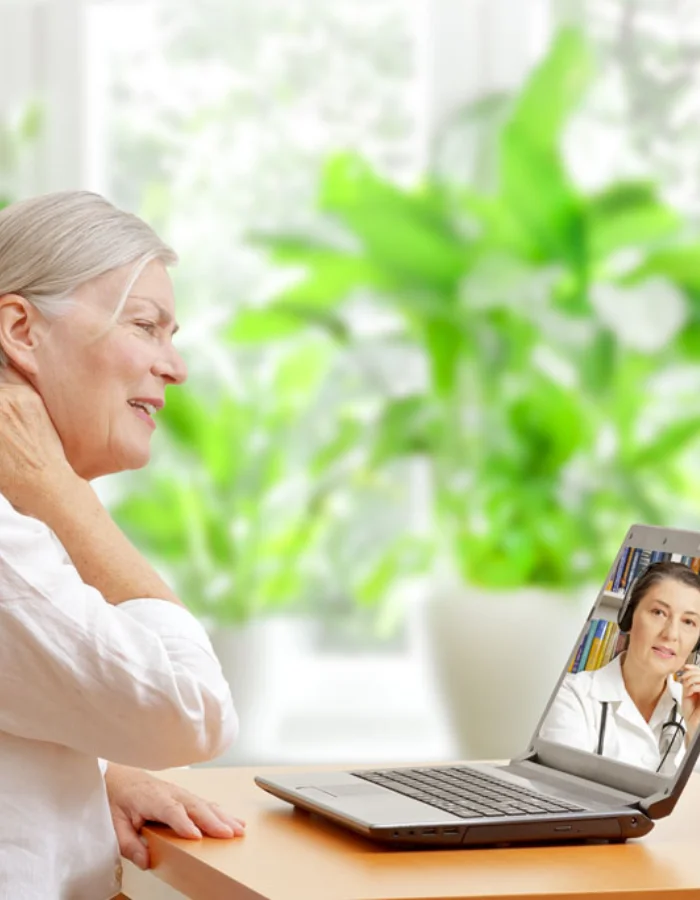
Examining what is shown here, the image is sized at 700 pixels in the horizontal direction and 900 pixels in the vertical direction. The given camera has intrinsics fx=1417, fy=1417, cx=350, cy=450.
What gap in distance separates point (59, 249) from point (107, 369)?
11 cm

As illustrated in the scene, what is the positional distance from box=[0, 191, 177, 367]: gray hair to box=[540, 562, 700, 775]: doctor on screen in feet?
1.63

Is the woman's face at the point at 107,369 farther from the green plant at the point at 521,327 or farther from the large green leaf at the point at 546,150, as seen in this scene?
the large green leaf at the point at 546,150

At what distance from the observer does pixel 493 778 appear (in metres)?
1.19

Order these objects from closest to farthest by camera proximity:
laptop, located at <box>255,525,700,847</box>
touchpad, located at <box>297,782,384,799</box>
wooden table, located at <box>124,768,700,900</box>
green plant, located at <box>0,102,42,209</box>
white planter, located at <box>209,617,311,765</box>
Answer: wooden table, located at <box>124,768,700,900</box> → laptop, located at <box>255,525,700,847</box> → touchpad, located at <box>297,782,384,799</box> → white planter, located at <box>209,617,311,765</box> → green plant, located at <box>0,102,42,209</box>

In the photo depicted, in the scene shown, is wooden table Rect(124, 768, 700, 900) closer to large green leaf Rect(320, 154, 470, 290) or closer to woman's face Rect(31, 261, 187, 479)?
woman's face Rect(31, 261, 187, 479)

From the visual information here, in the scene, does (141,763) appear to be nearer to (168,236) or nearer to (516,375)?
(516,375)

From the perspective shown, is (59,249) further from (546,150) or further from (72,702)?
(546,150)

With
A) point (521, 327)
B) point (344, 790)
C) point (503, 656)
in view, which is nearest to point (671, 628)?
point (344, 790)

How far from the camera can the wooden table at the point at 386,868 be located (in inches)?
35.3

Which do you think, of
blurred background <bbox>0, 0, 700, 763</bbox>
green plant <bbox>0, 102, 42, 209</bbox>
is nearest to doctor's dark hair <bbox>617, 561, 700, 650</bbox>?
blurred background <bbox>0, 0, 700, 763</bbox>

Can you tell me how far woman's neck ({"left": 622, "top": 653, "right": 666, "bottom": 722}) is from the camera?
3.59 ft

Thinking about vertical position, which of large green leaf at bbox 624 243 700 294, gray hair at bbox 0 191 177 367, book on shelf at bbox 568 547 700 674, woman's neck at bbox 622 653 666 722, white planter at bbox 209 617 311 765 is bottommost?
white planter at bbox 209 617 311 765

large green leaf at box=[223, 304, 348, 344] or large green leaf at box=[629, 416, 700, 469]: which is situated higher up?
large green leaf at box=[223, 304, 348, 344]

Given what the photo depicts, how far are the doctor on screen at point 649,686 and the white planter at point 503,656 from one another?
1.41 metres
